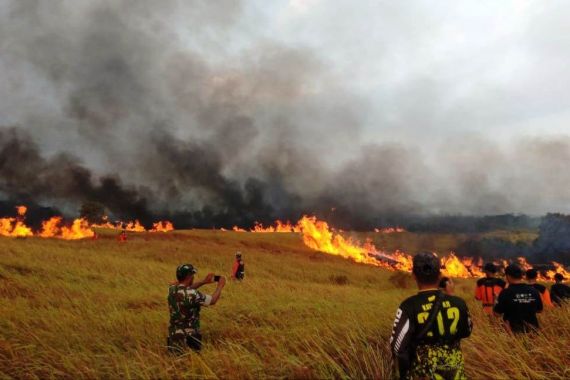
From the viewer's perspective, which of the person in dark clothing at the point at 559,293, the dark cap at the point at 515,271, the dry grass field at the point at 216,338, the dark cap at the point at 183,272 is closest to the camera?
the dry grass field at the point at 216,338

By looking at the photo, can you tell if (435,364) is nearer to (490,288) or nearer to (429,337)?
(429,337)

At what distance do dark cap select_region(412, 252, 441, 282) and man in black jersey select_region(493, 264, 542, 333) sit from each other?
3.32 meters

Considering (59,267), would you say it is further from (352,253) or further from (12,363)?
(352,253)

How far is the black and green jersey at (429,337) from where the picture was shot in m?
3.66

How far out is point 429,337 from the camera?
3721 mm

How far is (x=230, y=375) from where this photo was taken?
14.4 ft

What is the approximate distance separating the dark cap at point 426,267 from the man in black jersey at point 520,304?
10.9ft

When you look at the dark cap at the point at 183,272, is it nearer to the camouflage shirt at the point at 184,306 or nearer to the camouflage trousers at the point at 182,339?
the camouflage shirt at the point at 184,306

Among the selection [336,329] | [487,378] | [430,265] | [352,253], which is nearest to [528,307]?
[487,378]

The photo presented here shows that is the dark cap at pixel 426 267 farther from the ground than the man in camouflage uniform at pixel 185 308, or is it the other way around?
the dark cap at pixel 426 267

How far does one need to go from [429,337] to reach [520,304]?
11.1ft

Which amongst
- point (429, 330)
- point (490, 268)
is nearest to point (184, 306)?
point (429, 330)

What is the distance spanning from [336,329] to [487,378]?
2.51 meters

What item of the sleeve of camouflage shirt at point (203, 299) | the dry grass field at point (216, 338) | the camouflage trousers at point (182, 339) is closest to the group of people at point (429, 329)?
the dry grass field at point (216, 338)
